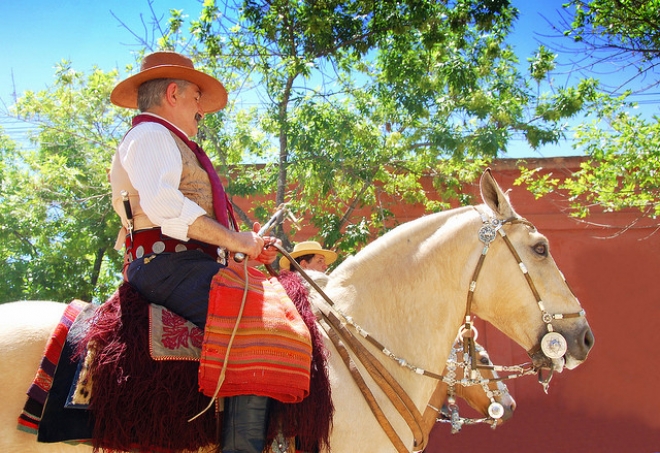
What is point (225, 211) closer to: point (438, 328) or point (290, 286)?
point (290, 286)

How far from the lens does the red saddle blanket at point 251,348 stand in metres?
2.46

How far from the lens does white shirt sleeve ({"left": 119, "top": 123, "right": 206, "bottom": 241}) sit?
254 centimetres

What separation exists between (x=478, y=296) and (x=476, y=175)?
496cm

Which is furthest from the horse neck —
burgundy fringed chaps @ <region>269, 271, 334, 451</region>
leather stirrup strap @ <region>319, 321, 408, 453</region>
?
burgundy fringed chaps @ <region>269, 271, 334, 451</region>

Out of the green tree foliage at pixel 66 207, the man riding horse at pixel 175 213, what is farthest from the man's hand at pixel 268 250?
the green tree foliage at pixel 66 207

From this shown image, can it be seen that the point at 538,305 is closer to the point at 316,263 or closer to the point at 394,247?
the point at 394,247

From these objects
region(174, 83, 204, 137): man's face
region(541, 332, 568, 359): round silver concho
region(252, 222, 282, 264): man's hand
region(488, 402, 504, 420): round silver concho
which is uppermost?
region(174, 83, 204, 137): man's face

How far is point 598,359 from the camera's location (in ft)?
28.4

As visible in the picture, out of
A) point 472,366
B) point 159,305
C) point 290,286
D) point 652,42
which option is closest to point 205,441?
point 159,305

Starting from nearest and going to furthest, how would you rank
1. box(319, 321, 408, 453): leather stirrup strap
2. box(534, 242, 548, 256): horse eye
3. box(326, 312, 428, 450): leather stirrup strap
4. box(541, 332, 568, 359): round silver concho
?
box(319, 321, 408, 453): leather stirrup strap, box(326, 312, 428, 450): leather stirrup strap, box(541, 332, 568, 359): round silver concho, box(534, 242, 548, 256): horse eye

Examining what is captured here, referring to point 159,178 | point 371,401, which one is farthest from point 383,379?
point 159,178

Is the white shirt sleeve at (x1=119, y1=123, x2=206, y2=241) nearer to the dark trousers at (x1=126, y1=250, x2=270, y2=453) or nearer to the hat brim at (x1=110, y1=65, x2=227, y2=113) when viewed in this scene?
the dark trousers at (x1=126, y1=250, x2=270, y2=453)

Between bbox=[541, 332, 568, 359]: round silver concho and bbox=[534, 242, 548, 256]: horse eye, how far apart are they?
40cm

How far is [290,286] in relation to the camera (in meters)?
2.97
